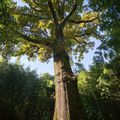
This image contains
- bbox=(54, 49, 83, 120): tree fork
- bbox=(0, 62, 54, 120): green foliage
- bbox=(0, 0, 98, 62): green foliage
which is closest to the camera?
bbox=(54, 49, 83, 120): tree fork

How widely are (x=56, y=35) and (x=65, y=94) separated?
11.5 feet

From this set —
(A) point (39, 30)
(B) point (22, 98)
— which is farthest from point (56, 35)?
(B) point (22, 98)

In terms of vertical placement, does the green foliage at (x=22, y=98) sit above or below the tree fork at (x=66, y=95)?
above

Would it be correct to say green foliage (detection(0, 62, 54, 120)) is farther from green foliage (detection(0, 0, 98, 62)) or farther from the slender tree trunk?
the slender tree trunk

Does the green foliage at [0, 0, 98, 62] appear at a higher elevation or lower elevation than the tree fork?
higher

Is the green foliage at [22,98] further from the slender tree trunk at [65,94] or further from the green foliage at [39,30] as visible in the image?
the slender tree trunk at [65,94]

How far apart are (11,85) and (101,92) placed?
17.6 ft

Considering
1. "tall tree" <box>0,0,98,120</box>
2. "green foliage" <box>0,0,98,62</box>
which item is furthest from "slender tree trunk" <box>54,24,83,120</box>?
"green foliage" <box>0,0,98,62</box>

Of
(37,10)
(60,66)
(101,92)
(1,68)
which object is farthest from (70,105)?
(1,68)

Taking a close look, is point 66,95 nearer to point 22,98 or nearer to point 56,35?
point 56,35

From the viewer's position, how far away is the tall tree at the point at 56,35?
7.85m

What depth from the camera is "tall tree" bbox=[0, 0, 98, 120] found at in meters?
7.85

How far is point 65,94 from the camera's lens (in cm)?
782

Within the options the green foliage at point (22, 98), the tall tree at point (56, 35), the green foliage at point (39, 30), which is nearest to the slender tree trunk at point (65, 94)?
the tall tree at point (56, 35)
